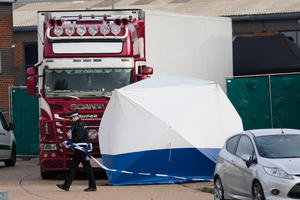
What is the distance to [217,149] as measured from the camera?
22734 mm

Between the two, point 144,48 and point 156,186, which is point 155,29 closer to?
point 144,48

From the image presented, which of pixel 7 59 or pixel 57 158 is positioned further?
pixel 7 59

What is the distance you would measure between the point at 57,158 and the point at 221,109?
4.00 m

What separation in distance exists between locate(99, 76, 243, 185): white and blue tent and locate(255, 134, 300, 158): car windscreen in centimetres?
530

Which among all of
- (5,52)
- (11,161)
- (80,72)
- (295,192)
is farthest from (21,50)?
(295,192)

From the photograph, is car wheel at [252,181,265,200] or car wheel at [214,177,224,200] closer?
car wheel at [252,181,265,200]

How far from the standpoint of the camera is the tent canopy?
30828 millimetres

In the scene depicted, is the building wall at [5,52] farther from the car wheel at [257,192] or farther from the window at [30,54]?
the car wheel at [257,192]

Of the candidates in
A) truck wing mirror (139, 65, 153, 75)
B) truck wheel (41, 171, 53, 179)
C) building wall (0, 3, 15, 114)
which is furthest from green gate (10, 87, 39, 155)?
building wall (0, 3, 15, 114)

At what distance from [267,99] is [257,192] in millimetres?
11875

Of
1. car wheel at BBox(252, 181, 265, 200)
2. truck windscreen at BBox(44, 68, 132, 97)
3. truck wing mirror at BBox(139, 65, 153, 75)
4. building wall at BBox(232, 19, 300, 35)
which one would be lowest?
car wheel at BBox(252, 181, 265, 200)

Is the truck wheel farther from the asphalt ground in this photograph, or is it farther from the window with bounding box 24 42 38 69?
the window with bounding box 24 42 38 69

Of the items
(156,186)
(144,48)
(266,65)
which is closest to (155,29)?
(144,48)

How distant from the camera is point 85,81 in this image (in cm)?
2319
